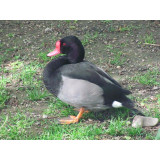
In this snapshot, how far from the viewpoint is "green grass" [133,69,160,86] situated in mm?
4430

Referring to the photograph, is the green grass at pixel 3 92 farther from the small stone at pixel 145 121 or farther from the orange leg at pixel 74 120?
the small stone at pixel 145 121

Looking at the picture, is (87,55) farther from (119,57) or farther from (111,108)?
(111,108)

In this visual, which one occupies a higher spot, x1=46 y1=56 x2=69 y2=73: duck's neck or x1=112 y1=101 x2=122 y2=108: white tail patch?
x1=46 y1=56 x2=69 y2=73: duck's neck

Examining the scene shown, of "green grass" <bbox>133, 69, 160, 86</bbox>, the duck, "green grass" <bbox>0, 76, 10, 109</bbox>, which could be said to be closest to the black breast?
the duck

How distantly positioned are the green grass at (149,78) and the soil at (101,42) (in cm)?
7

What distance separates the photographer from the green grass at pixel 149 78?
14.5 ft

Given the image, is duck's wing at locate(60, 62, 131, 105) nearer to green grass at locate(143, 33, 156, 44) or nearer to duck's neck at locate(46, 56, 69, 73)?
duck's neck at locate(46, 56, 69, 73)

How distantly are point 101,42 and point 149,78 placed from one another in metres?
1.54

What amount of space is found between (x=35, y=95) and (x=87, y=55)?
1.56m

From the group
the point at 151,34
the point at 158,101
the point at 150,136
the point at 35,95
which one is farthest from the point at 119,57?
the point at 150,136

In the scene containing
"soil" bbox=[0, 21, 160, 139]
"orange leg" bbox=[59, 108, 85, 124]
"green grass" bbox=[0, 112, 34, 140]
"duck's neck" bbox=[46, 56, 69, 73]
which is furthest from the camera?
"soil" bbox=[0, 21, 160, 139]

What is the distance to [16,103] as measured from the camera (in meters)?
4.11

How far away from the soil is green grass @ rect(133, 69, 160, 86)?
0.07 meters

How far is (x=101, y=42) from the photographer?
226 inches
